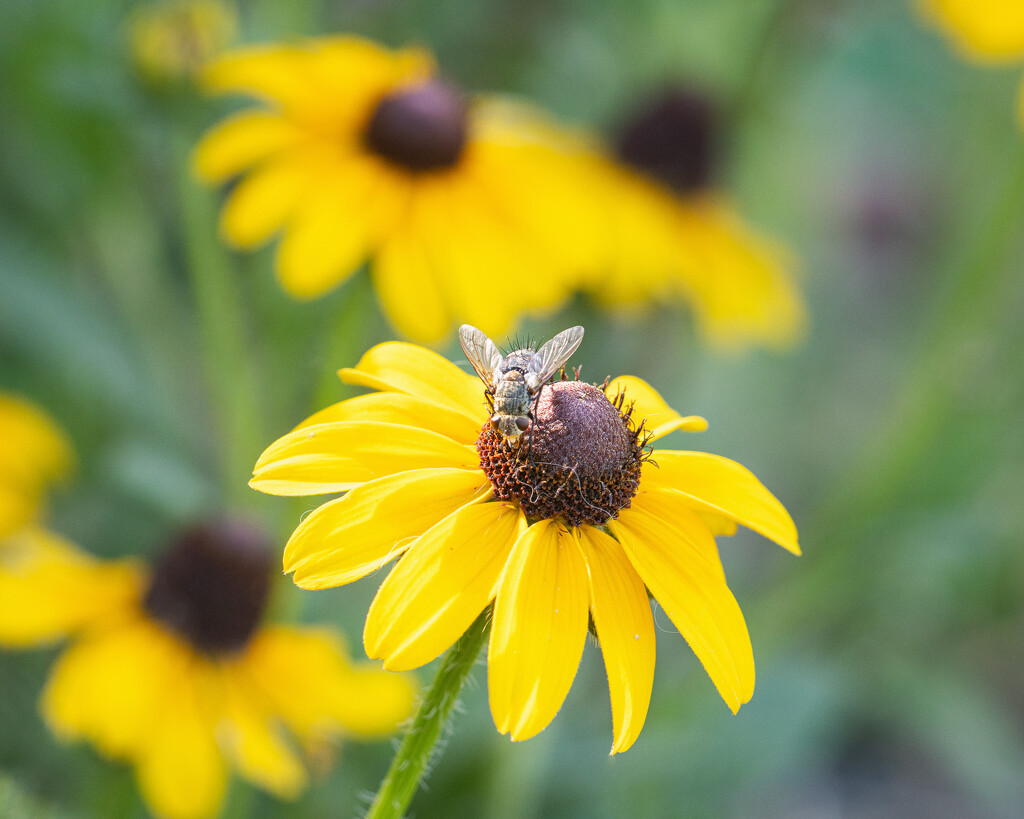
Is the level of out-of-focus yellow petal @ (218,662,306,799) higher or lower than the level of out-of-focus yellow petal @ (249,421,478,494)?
lower

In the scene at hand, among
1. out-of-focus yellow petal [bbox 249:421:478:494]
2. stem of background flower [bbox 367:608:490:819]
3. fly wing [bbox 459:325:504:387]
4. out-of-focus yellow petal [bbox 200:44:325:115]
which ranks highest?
out-of-focus yellow petal [bbox 200:44:325:115]

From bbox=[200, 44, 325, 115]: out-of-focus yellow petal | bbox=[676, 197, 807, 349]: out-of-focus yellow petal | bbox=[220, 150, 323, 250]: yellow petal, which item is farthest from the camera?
bbox=[676, 197, 807, 349]: out-of-focus yellow petal

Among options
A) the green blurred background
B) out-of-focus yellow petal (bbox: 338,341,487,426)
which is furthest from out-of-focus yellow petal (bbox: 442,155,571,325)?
out-of-focus yellow petal (bbox: 338,341,487,426)

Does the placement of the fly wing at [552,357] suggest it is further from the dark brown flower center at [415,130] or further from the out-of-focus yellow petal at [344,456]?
the dark brown flower center at [415,130]

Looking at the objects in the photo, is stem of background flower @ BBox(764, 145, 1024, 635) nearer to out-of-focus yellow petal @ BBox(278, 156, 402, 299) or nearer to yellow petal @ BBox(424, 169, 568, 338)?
yellow petal @ BBox(424, 169, 568, 338)

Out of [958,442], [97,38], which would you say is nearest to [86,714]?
[97,38]

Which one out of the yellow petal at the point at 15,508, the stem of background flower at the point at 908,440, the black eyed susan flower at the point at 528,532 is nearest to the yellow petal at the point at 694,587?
the black eyed susan flower at the point at 528,532

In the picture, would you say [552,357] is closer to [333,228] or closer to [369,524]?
[369,524]

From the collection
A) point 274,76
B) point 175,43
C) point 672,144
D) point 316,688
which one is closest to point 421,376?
point 316,688
